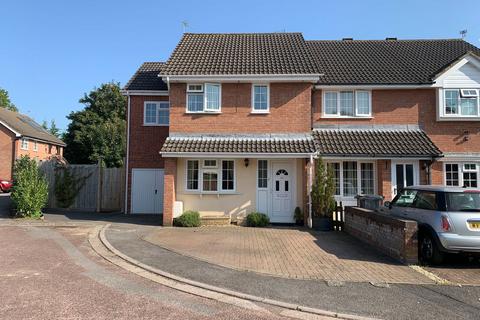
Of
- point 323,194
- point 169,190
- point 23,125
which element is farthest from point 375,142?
point 23,125

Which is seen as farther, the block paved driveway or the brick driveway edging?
the block paved driveway

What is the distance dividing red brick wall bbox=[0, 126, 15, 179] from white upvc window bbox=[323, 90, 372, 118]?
29.8 metres

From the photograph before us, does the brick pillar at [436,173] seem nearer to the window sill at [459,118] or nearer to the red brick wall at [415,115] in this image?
the red brick wall at [415,115]

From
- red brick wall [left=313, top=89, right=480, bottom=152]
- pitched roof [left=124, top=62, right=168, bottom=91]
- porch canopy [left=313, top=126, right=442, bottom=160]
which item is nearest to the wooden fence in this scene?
pitched roof [left=124, top=62, right=168, bottom=91]

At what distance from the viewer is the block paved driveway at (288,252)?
7555mm

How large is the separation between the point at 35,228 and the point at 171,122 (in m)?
6.18

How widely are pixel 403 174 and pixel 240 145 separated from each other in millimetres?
7064

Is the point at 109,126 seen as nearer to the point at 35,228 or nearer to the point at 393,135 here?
the point at 35,228

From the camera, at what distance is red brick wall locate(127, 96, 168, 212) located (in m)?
17.9

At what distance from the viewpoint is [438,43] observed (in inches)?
803

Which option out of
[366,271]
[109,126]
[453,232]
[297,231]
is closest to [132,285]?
[366,271]

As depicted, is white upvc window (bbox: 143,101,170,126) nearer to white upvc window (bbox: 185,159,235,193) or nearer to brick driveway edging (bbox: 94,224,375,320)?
white upvc window (bbox: 185,159,235,193)

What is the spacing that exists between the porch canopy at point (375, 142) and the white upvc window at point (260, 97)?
2.64 meters

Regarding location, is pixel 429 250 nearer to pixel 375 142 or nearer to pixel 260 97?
pixel 375 142
